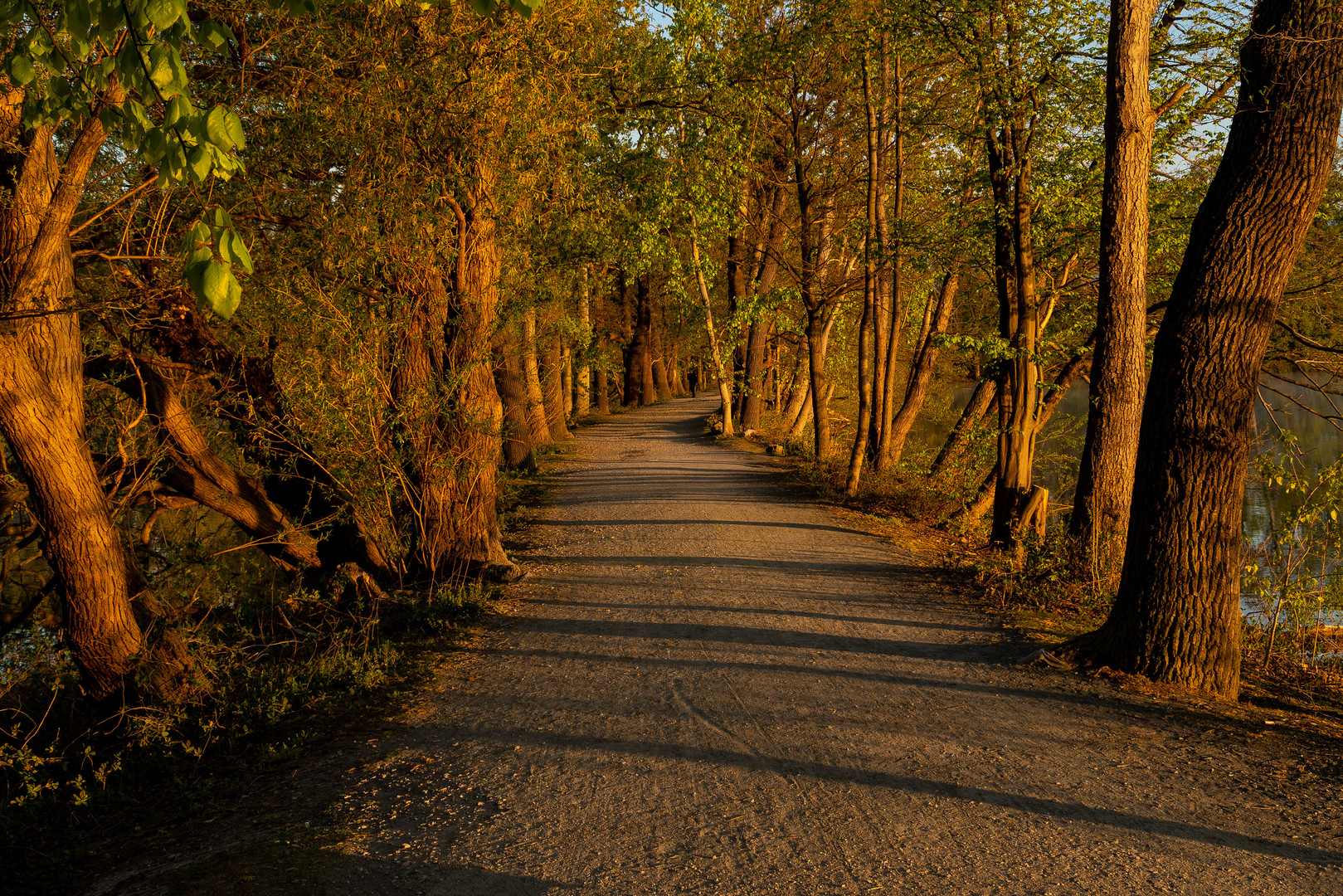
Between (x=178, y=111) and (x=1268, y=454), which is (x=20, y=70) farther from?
(x=1268, y=454)

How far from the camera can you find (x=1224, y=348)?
→ 6.09 meters

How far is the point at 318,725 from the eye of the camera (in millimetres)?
6172

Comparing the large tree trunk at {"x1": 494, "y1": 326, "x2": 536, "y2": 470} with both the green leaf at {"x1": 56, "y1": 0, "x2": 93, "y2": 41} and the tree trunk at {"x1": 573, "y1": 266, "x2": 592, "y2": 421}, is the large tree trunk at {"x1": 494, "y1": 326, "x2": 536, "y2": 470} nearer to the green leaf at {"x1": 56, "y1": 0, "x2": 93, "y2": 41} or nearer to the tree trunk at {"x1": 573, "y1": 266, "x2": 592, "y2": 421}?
the tree trunk at {"x1": 573, "y1": 266, "x2": 592, "y2": 421}

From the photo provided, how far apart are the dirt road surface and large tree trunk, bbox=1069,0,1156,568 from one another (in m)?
1.77

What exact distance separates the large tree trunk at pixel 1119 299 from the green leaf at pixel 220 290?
8152 millimetres

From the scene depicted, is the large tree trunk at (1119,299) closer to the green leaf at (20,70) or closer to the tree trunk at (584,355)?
the green leaf at (20,70)

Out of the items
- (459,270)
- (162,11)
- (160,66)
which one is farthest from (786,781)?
(459,270)

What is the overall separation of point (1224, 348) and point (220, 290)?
249 inches

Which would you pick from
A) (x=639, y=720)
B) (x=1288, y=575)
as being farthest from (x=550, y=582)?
(x=1288, y=575)

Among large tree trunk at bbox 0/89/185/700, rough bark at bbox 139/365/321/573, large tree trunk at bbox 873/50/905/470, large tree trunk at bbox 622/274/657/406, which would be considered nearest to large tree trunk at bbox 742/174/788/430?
large tree trunk at bbox 873/50/905/470

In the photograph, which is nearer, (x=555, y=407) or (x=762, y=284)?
(x=762, y=284)

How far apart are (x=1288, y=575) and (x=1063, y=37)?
7.31 metres

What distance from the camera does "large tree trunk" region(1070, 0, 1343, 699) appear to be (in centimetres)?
582

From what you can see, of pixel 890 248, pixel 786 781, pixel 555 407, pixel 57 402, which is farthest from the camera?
pixel 555 407
